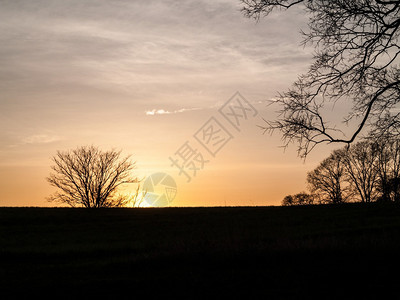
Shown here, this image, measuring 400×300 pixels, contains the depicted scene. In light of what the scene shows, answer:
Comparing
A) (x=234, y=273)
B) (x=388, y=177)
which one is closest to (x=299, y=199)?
(x=388, y=177)

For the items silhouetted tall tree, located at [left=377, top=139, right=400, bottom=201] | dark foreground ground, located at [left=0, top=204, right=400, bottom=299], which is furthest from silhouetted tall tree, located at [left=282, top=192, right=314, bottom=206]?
dark foreground ground, located at [left=0, top=204, right=400, bottom=299]

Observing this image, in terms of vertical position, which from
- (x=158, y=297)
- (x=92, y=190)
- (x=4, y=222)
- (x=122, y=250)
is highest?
(x=92, y=190)

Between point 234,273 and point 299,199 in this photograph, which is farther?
point 299,199

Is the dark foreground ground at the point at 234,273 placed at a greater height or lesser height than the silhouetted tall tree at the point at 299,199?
lesser

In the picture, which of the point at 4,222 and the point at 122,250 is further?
the point at 4,222

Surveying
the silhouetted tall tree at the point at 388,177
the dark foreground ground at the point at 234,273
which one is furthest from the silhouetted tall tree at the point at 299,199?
the dark foreground ground at the point at 234,273

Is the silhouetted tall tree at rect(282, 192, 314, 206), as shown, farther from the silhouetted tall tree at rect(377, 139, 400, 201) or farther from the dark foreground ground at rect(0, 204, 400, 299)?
the dark foreground ground at rect(0, 204, 400, 299)

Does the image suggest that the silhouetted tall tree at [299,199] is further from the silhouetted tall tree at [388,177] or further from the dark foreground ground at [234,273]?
the dark foreground ground at [234,273]

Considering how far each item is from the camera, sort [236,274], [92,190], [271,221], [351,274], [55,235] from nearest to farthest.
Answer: [351,274]
[236,274]
[55,235]
[271,221]
[92,190]

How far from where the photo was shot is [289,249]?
37.0ft

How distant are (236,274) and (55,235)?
22760mm

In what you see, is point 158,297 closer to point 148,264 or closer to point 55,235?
point 148,264

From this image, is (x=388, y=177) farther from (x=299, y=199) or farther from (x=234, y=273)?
(x=234, y=273)

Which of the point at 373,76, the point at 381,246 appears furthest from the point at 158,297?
the point at 373,76
